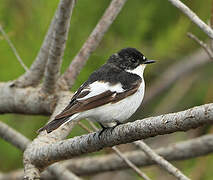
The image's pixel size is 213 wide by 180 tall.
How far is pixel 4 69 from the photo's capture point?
13.5 feet

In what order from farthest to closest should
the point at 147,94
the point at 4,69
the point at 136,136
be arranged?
1. the point at 147,94
2. the point at 4,69
3. the point at 136,136

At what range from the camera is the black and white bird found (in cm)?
323

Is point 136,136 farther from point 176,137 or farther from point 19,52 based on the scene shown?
point 176,137

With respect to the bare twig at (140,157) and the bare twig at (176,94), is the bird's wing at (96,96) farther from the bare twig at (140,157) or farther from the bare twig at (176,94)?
the bare twig at (176,94)

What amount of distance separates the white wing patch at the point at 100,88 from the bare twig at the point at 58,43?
415mm

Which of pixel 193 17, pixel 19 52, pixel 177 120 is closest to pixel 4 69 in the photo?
pixel 19 52

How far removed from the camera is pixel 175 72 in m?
5.53

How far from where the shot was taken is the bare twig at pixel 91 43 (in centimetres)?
408

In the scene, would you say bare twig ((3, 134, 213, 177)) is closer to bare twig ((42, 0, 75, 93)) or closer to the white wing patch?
bare twig ((42, 0, 75, 93))

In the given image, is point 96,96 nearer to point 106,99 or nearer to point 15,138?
point 106,99

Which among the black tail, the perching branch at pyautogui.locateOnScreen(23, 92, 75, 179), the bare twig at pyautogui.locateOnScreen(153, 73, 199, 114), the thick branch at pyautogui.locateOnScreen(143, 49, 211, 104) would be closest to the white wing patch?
the black tail

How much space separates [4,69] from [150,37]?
50.1 inches

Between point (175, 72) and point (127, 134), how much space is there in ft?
9.88

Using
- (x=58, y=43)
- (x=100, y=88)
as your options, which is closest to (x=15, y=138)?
(x=58, y=43)
